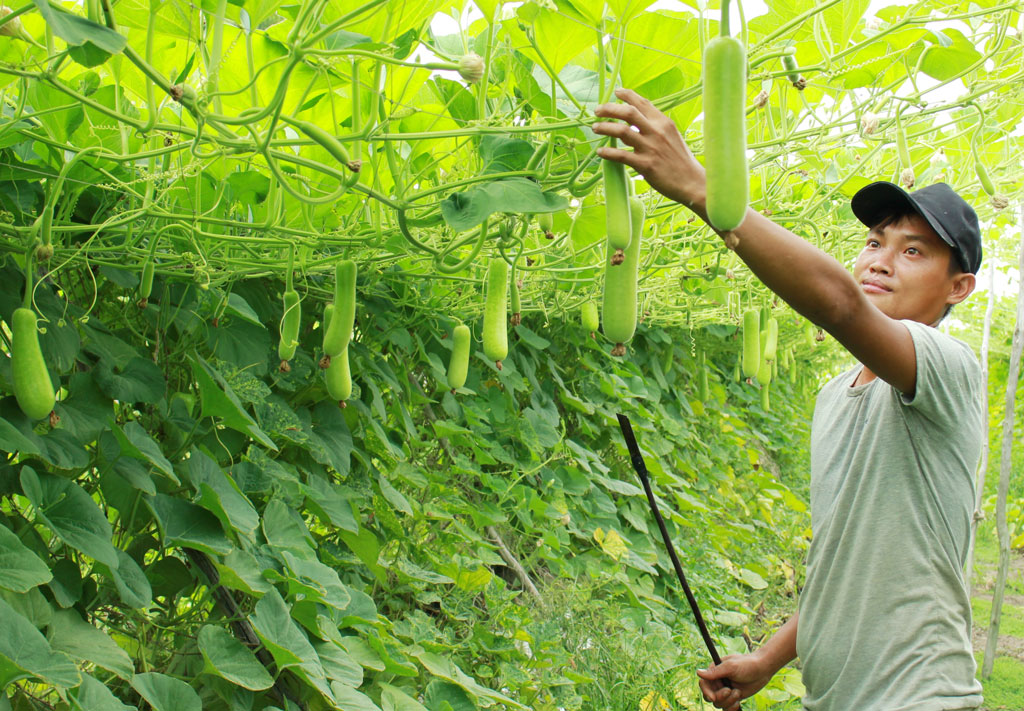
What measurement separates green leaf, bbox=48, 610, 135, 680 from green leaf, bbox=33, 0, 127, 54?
91 centimetres

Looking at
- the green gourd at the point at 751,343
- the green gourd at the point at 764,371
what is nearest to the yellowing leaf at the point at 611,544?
the green gourd at the point at 764,371

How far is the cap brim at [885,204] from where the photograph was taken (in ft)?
5.35

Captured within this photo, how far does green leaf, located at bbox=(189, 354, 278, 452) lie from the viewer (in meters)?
1.53

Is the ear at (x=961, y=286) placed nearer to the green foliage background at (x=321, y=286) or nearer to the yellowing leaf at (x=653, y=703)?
the green foliage background at (x=321, y=286)

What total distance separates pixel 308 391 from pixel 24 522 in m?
0.71

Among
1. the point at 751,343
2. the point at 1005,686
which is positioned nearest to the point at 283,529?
the point at 751,343

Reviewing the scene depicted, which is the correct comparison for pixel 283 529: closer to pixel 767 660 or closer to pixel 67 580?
pixel 67 580

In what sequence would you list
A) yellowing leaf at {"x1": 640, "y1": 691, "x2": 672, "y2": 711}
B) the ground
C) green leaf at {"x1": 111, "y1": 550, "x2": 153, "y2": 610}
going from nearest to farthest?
1. green leaf at {"x1": 111, "y1": 550, "x2": 153, "y2": 610}
2. yellowing leaf at {"x1": 640, "y1": 691, "x2": 672, "y2": 711}
3. the ground

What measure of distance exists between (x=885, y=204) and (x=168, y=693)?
65.5 inches

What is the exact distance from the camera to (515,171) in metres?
1.24

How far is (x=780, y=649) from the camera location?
1966 mm

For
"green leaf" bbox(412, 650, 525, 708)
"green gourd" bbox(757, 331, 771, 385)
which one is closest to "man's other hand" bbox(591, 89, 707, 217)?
"green leaf" bbox(412, 650, 525, 708)

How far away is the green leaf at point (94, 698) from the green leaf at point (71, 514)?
168 mm

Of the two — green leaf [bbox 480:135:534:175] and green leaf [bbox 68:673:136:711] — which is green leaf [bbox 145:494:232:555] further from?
green leaf [bbox 480:135:534:175]
